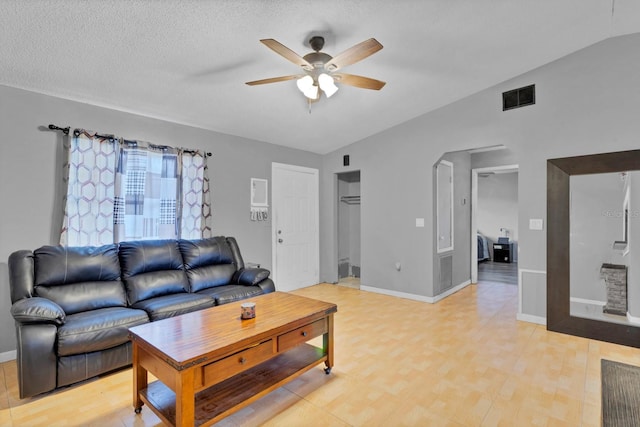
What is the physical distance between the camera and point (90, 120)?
10.7 feet

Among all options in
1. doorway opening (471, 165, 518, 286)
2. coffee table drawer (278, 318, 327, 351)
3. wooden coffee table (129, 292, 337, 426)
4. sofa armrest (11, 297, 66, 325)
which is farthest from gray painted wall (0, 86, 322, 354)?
doorway opening (471, 165, 518, 286)

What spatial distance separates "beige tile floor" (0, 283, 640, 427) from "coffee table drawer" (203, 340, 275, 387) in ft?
1.20

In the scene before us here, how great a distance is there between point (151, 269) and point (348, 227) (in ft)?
12.4

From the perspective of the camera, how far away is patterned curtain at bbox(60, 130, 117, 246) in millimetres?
3092

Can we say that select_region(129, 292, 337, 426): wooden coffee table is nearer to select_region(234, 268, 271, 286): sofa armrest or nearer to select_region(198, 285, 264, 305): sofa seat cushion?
select_region(198, 285, 264, 305): sofa seat cushion

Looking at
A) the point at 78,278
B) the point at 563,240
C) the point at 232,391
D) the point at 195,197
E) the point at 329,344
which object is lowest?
the point at 232,391

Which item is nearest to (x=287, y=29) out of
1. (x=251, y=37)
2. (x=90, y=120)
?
(x=251, y=37)

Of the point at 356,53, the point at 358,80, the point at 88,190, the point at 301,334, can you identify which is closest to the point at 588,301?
the point at 301,334

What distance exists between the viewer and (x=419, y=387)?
2.34 m

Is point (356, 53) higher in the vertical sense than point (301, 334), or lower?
higher

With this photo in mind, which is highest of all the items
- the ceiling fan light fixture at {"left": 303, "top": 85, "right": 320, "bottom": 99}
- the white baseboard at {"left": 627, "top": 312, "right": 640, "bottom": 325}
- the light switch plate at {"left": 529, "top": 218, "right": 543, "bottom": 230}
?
the ceiling fan light fixture at {"left": 303, "top": 85, "right": 320, "bottom": 99}

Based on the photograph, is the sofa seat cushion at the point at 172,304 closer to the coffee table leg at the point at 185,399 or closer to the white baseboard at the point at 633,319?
the coffee table leg at the point at 185,399

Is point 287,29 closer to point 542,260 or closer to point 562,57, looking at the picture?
point 562,57

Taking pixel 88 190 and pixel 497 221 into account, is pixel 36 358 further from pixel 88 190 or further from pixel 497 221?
pixel 497 221
